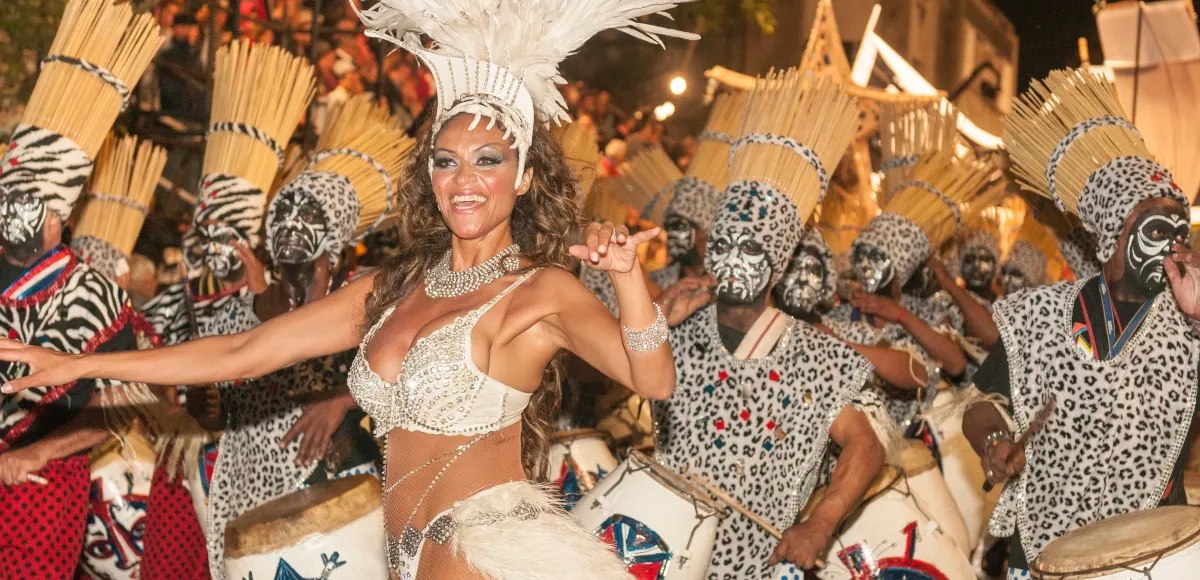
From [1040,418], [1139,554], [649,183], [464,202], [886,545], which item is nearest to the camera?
[464,202]

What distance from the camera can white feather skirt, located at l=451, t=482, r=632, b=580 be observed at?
11.2ft

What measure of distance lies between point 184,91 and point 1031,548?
8.13 m

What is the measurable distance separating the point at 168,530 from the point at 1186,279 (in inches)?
179

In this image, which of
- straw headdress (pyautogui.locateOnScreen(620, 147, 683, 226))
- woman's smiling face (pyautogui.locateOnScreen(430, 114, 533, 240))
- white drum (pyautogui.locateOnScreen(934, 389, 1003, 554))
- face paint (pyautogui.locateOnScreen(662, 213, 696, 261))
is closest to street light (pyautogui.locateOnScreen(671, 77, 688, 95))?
straw headdress (pyautogui.locateOnScreen(620, 147, 683, 226))

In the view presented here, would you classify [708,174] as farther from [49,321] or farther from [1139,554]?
[1139,554]

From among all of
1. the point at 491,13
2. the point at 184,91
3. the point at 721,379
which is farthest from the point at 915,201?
the point at 184,91

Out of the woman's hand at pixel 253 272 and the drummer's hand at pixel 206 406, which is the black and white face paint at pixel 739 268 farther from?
the drummer's hand at pixel 206 406

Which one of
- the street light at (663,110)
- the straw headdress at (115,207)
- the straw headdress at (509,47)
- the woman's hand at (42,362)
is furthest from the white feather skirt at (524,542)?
the street light at (663,110)

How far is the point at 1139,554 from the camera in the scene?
430 centimetres

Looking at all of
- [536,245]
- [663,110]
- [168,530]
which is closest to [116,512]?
[168,530]

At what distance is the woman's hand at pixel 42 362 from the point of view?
3549 mm

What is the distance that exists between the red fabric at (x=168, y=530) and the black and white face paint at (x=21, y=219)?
1.38 meters

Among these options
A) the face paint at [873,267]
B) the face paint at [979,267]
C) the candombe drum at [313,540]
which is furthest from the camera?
the face paint at [979,267]

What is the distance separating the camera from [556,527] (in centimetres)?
353
